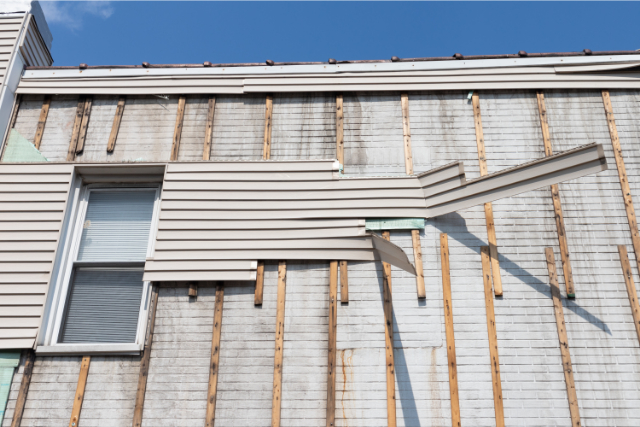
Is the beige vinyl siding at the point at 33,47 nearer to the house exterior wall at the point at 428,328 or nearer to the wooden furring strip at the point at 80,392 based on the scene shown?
the house exterior wall at the point at 428,328

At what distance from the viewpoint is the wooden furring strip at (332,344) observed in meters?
4.76

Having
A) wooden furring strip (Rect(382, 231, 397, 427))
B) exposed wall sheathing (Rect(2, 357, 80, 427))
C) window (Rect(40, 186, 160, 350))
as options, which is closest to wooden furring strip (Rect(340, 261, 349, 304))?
wooden furring strip (Rect(382, 231, 397, 427))

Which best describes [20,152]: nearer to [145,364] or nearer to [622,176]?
[145,364]

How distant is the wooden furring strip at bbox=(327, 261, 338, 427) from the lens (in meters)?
4.76

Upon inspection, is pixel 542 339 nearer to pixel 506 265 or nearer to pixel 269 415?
A: pixel 506 265

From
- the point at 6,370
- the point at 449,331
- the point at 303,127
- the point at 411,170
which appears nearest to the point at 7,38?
the point at 303,127

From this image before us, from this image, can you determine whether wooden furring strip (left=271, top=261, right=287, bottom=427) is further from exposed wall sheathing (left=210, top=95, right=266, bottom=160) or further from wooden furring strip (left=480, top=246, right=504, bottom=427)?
wooden furring strip (left=480, top=246, right=504, bottom=427)

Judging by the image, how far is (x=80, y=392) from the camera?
490 centimetres

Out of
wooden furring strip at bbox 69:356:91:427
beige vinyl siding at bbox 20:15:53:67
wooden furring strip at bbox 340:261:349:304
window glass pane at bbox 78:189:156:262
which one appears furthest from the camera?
beige vinyl siding at bbox 20:15:53:67

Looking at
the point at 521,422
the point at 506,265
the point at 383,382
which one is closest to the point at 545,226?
the point at 506,265

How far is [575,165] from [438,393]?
2585mm

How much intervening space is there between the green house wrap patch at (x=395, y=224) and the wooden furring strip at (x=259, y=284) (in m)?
1.25

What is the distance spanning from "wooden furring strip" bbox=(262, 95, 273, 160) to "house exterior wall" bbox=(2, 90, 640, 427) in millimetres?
82

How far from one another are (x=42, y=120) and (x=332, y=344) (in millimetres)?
4636
